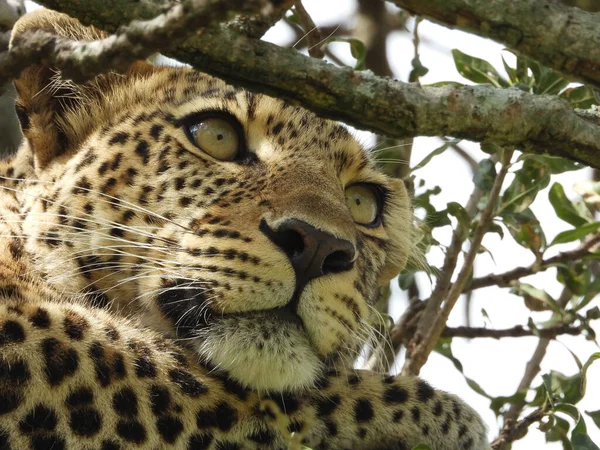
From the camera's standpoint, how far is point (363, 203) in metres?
5.46

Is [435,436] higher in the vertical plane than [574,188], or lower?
lower

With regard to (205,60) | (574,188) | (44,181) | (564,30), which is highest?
(574,188)

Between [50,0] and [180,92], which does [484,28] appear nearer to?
[50,0]

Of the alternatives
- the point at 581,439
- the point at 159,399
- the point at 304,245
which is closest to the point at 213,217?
the point at 304,245

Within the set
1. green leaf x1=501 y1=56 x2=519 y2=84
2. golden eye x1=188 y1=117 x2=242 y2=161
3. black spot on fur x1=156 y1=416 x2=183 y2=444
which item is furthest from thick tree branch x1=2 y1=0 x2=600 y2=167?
green leaf x1=501 y1=56 x2=519 y2=84

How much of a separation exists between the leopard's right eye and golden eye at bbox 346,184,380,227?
77 cm

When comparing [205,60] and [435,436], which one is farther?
[435,436]

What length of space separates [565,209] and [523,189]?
0.28 m

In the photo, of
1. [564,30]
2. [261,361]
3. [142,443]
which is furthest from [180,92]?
[564,30]

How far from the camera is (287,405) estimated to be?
164 inches

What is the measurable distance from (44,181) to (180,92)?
899 millimetres

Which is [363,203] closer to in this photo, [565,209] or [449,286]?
[449,286]

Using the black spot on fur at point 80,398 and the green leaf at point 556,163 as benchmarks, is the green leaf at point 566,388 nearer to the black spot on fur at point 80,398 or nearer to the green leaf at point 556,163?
the green leaf at point 556,163

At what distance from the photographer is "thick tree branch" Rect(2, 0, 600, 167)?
310cm
